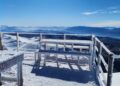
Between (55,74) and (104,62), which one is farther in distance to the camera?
(55,74)

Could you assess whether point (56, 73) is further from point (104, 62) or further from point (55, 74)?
point (104, 62)

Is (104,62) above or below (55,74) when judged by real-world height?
above

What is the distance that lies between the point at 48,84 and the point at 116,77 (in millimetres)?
1711

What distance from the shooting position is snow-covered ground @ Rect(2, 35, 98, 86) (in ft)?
19.7

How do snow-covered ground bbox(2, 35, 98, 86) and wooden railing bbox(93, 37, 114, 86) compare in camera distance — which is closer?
wooden railing bbox(93, 37, 114, 86)

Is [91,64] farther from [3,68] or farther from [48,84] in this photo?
[3,68]

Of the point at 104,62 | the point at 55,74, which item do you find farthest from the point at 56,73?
the point at 104,62

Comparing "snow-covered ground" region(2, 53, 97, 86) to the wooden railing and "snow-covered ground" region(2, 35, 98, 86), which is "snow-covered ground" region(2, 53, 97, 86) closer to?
"snow-covered ground" region(2, 35, 98, 86)

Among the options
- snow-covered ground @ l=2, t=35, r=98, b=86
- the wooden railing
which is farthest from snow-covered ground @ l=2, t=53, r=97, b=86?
the wooden railing

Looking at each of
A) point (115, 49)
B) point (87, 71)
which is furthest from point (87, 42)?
point (115, 49)

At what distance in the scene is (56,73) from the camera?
6.96 meters

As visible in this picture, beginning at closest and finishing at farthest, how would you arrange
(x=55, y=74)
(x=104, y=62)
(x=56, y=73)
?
(x=104, y=62), (x=55, y=74), (x=56, y=73)

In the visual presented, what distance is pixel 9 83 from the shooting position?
5543 mm

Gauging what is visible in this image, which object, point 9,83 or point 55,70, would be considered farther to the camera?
point 55,70
